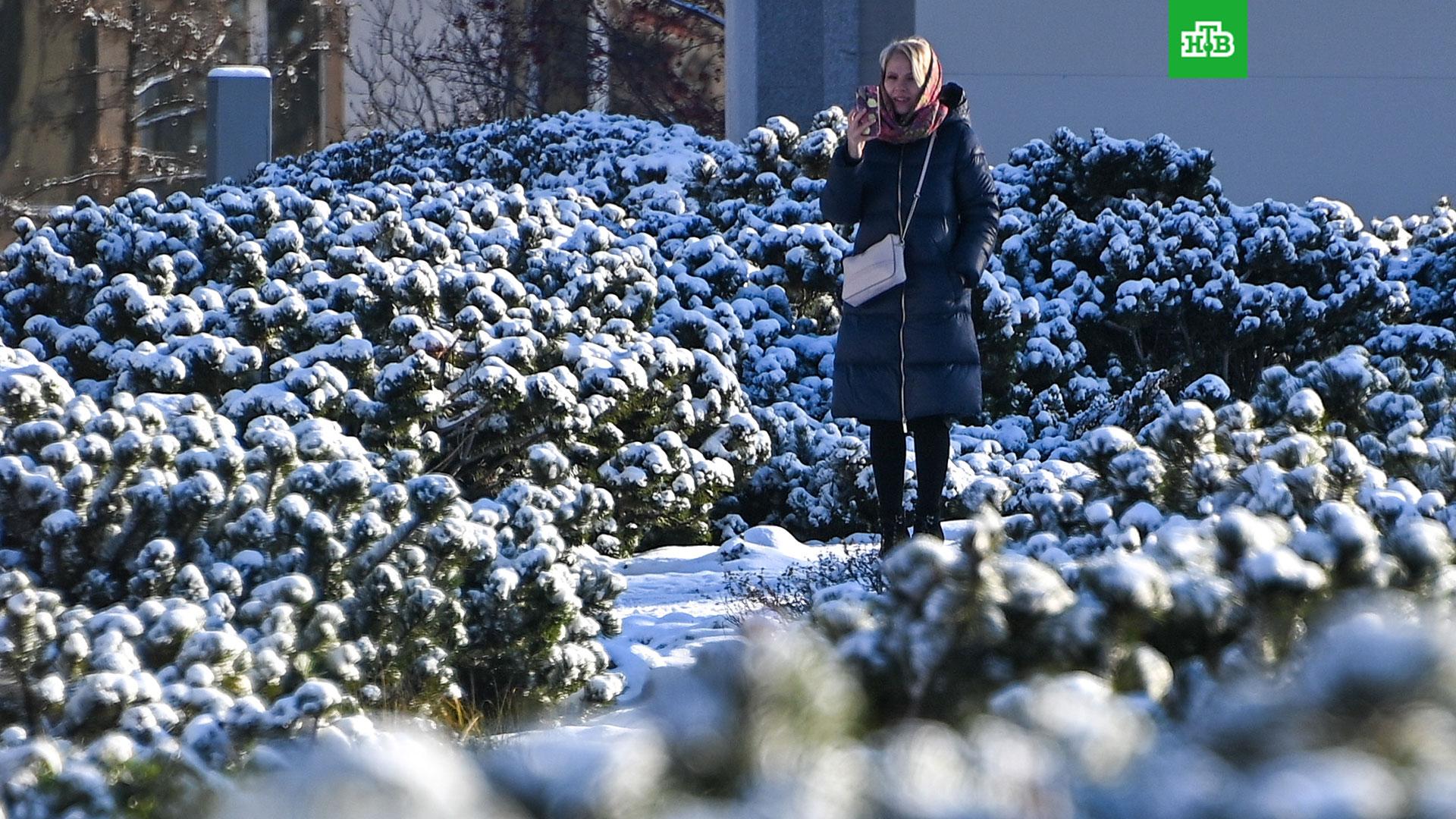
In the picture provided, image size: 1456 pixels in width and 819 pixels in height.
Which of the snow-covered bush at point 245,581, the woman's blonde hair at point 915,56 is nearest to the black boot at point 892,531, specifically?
the snow-covered bush at point 245,581

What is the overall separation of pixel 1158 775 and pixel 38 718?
2295 millimetres

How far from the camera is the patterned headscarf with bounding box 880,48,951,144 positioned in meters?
4.77

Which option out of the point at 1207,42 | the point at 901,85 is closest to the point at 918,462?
the point at 901,85

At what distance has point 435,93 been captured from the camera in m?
20.0

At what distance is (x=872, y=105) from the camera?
4762 mm

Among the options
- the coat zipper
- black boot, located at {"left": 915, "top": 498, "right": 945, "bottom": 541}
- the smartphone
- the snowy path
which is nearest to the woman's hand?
the smartphone

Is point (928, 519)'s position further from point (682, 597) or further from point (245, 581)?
point (245, 581)

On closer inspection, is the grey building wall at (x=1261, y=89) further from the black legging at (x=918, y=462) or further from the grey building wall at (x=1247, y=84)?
the black legging at (x=918, y=462)

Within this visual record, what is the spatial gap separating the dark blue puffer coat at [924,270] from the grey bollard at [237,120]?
770 cm

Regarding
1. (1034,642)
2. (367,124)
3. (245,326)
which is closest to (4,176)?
(367,124)

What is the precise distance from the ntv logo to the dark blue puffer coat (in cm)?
749

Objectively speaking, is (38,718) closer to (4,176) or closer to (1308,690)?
(1308,690)

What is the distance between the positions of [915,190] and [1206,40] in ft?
25.3

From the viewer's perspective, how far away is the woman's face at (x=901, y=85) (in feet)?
15.5
